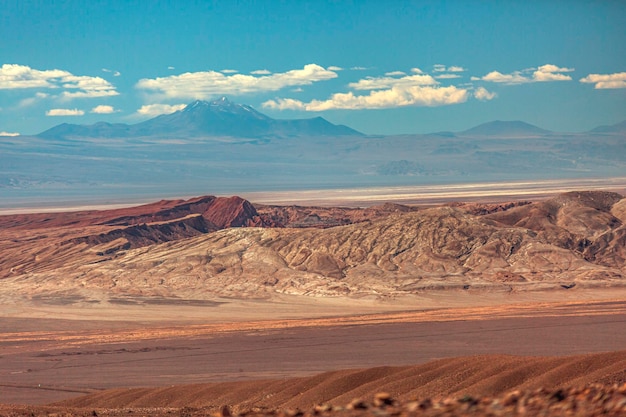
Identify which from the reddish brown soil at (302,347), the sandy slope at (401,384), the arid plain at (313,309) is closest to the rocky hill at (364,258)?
the arid plain at (313,309)

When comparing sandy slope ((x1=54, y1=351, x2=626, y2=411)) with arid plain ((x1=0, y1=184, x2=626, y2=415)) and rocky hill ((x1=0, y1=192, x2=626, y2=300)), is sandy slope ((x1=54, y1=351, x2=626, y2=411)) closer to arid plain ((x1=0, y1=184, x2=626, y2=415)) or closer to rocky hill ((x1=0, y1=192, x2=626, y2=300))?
arid plain ((x1=0, y1=184, x2=626, y2=415))

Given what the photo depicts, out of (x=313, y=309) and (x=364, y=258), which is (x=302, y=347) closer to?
(x=313, y=309)

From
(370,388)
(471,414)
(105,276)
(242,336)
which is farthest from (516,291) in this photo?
(471,414)

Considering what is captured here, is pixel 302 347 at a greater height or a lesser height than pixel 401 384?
lesser

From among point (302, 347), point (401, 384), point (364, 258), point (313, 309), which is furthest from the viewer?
point (364, 258)

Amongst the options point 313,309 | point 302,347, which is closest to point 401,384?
point 302,347

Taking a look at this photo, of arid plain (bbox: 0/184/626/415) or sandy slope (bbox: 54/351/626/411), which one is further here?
arid plain (bbox: 0/184/626/415)

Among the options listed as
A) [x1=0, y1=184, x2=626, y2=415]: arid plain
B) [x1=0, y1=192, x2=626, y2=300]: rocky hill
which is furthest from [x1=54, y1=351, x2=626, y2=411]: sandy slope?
[x1=0, y1=192, x2=626, y2=300]: rocky hill

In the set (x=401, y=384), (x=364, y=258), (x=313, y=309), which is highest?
(x=401, y=384)
